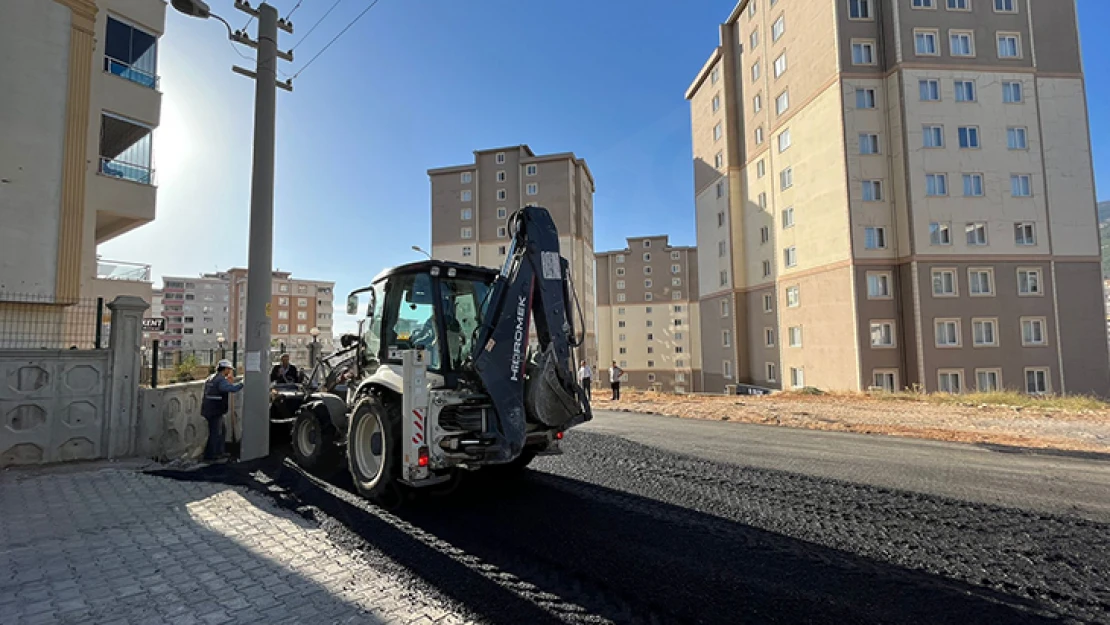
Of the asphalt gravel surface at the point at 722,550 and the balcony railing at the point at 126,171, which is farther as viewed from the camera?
the balcony railing at the point at 126,171

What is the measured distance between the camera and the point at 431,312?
237 inches

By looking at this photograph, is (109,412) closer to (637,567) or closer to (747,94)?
(637,567)

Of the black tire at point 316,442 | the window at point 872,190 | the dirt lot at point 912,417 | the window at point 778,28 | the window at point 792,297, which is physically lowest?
the dirt lot at point 912,417

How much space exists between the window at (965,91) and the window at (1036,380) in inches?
518

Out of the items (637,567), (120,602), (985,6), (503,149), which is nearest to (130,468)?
(120,602)

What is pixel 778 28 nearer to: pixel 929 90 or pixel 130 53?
pixel 929 90

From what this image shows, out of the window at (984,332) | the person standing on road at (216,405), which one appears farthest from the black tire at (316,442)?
the window at (984,332)

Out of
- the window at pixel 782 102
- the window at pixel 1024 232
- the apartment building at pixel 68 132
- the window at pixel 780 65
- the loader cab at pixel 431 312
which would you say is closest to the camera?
→ the loader cab at pixel 431 312

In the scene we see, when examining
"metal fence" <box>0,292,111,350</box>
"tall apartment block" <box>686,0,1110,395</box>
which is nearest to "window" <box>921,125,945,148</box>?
"tall apartment block" <box>686,0,1110,395</box>

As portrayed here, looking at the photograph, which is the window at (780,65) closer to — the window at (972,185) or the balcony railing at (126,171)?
the window at (972,185)

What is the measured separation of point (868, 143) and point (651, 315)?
56863mm

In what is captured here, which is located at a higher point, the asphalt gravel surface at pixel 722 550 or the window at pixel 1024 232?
the window at pixel 1024 232

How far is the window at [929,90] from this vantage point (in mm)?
24531

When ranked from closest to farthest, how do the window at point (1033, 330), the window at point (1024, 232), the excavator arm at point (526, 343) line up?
the excavator arm at point (526, 343) → the window at point (1033, 330) → the window at point (1024, 232)
